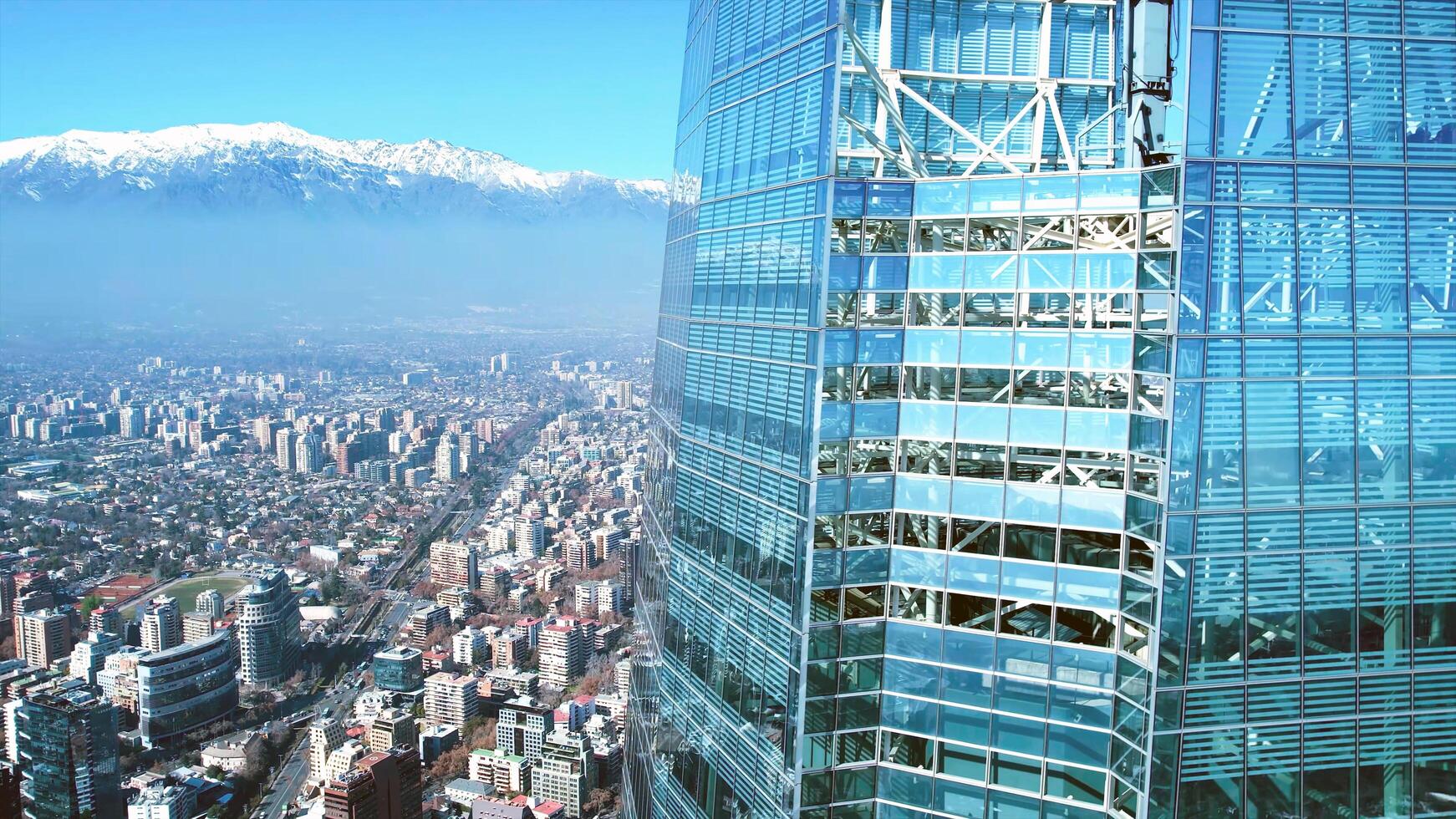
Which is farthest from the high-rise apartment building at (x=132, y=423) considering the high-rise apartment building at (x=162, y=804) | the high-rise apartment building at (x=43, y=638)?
the high-rise apartment building at (x=162, y=804)

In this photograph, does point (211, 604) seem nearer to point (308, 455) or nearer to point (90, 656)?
point (90, 656)

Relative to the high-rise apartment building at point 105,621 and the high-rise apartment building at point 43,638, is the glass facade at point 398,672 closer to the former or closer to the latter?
the high-rise apartment building at point 105,621

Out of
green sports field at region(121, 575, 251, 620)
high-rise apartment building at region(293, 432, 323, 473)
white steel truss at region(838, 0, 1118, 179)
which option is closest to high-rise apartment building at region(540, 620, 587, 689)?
green sports field at region(121, 575, 251, 620)

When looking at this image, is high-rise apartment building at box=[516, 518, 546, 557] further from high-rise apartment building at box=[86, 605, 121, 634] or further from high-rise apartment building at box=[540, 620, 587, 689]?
high-rise apartment building at box=[86, 605, 121, 634]

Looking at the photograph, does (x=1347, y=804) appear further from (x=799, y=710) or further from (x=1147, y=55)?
(x=1147, y=55)

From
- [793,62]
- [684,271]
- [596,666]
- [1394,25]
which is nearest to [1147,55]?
[1394,25]

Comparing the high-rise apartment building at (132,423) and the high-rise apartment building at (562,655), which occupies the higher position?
the high-rise apartment building at (132,423)

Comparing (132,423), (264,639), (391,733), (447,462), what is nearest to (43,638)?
(264,639)
